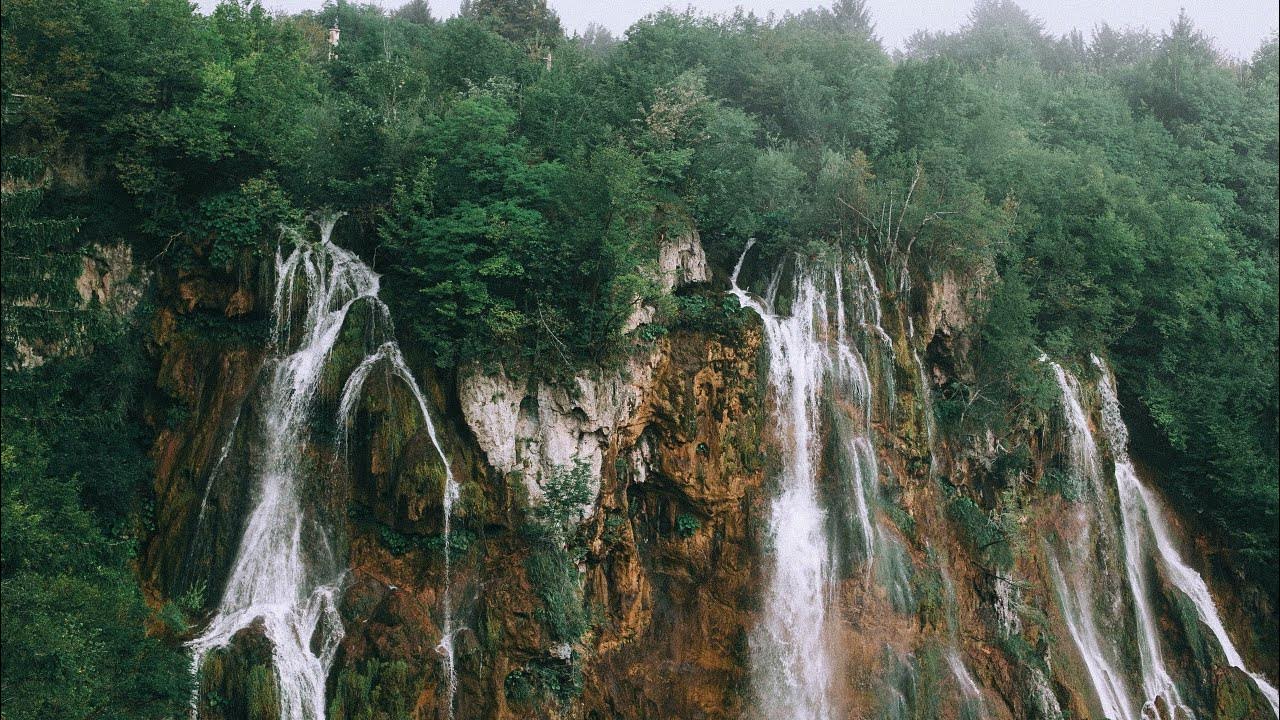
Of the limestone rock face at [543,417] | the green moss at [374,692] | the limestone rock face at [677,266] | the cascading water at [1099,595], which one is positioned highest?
the limestone rock face at [677,266]

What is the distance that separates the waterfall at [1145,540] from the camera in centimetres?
2244

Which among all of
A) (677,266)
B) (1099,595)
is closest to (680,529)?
(677,266)

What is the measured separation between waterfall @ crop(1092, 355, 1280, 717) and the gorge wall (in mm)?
264

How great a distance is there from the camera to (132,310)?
1839cm

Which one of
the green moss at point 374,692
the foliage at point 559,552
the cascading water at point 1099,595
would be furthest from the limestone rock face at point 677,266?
the cascading water at point 1099,595

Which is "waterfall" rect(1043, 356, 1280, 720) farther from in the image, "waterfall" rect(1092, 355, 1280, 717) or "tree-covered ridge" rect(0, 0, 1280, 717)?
"tree-covered ridge" rect(0, 0, 1280, 717)

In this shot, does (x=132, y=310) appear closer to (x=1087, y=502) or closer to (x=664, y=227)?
(x=664, y=227)

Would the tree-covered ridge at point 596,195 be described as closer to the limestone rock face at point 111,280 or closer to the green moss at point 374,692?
the limestone rock face at point 111,280

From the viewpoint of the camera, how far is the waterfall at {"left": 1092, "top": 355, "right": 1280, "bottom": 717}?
2244 cm

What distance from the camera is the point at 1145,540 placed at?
915 inches

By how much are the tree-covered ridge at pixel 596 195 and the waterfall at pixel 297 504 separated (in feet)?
2.95

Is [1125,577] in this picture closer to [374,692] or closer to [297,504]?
[374,692]

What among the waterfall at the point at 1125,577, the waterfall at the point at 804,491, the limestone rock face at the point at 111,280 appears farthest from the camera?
the waterfall at the point at 1125,577

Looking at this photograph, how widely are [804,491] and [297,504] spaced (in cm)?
998
